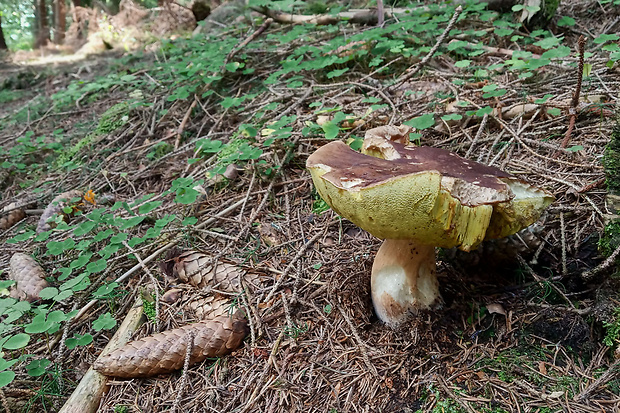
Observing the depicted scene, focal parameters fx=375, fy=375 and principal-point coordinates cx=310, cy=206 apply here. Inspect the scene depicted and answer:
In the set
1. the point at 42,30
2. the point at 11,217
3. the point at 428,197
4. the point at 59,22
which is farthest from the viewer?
the point at 59,22

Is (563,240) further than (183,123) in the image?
No

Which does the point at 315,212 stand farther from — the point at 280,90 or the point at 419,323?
the point at 280,90

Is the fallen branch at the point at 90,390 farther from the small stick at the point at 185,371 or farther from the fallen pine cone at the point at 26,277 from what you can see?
the fallen pine cone at the point at 26,277

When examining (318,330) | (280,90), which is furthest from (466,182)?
(280,90)

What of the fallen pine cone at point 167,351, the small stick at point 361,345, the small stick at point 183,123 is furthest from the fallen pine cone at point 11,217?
the small stick at point 361,345

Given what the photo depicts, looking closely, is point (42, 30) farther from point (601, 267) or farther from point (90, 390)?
point (601, 267)

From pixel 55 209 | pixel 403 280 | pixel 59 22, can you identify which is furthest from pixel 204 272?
pixel 59 22
